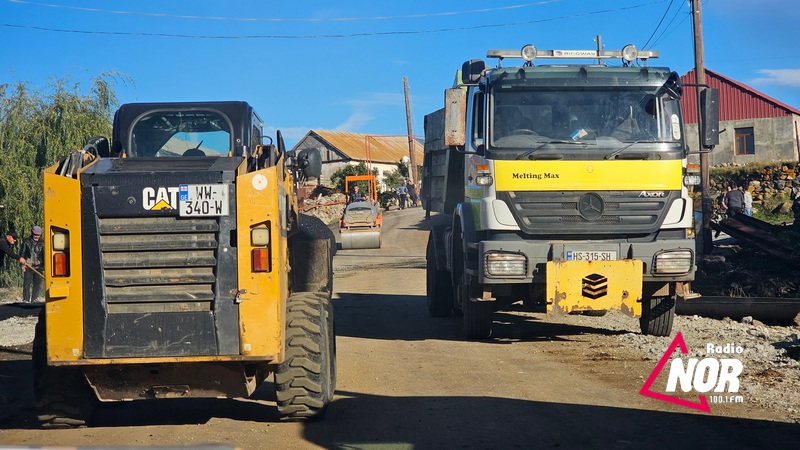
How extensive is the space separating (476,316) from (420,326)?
6.79 feet

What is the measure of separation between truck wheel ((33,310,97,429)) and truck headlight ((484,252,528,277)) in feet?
14.7

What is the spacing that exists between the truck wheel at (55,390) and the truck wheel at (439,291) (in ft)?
22.5

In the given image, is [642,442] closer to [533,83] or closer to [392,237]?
[533,83]

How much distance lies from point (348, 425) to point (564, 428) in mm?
1611

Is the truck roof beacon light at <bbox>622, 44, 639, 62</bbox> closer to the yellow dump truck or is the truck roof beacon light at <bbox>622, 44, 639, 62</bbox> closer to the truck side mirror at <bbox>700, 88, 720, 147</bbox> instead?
the yellow dump truck

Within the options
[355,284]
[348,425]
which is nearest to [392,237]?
[355,284]

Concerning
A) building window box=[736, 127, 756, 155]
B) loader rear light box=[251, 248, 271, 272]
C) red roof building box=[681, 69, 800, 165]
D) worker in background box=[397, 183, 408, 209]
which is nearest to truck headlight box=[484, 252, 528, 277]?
loader rear light box=[251, 248, 271, 272]

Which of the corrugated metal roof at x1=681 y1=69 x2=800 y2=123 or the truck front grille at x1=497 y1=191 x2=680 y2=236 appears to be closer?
the truck front grille at x1=497 y1=191 x2=680 y2=236

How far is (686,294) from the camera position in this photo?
10039 mm

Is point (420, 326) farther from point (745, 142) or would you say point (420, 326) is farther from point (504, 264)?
point (745, 142)

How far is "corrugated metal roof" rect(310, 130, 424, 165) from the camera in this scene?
64081 millimetres

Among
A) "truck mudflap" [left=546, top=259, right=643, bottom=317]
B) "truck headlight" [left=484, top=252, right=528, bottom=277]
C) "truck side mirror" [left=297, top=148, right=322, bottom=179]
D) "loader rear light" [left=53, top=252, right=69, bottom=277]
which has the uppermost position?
"truck side mirror" [left=297, top=148, right=322, bottom=179]

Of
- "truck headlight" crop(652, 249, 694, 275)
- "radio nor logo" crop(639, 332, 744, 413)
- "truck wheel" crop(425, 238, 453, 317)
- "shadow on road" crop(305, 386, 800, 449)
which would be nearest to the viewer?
"shadow on road" crop(305, 386, 800, 449)

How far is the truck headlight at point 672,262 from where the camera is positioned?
9.58 meters
